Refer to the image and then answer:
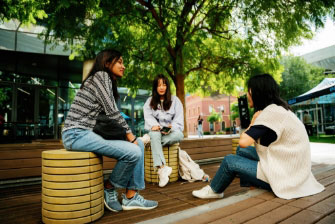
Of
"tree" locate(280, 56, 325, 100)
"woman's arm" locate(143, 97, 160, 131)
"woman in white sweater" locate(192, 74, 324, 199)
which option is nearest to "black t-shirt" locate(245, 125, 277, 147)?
"woman in white sweater" locate(192, 74, 324, 199)

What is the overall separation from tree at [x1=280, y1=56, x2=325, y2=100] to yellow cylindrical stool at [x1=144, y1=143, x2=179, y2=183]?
2804cm

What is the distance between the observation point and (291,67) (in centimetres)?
2831

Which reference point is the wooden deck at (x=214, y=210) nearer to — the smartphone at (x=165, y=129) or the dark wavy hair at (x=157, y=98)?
the smartphone at (x=165, y=129)

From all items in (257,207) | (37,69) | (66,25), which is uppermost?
(37,69)

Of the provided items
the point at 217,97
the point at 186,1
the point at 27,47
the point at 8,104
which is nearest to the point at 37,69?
the point at 27,47

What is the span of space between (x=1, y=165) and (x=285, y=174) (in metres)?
4.21

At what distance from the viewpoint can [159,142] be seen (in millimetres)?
3412

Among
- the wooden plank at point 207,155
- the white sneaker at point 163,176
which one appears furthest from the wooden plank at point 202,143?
the white sneaker at point 163,176

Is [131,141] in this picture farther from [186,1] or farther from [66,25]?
[186,1]

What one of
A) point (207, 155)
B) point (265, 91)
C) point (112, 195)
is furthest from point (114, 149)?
point (207, 155)

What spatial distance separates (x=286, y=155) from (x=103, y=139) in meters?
1.81

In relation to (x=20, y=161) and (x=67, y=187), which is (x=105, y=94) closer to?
(x=67, y=187)

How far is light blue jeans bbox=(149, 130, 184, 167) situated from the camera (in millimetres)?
3310

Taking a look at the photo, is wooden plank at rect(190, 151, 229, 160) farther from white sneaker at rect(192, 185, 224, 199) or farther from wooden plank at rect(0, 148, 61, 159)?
wooden plank at rect(0, 148, 61, 159)
